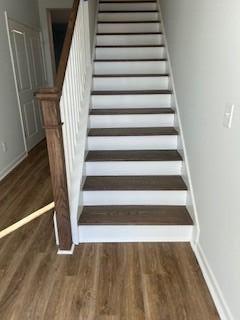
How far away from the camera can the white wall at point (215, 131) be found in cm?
134

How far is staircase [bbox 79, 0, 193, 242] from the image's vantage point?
213cm

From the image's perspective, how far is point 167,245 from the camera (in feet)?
6.87

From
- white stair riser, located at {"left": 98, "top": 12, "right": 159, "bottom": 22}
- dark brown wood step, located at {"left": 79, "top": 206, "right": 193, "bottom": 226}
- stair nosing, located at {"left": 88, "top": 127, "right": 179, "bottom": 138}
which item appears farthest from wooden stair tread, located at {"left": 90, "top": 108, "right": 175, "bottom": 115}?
white stair riser, located at {"left": 98, "top": 12, "right": 159, "bottom": 22}

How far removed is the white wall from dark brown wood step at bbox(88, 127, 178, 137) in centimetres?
42

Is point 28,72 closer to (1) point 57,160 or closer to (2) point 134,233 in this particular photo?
(1) point 57,160

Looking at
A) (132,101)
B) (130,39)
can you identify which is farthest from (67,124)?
(130,39)

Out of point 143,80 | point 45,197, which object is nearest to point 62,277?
point 45,197

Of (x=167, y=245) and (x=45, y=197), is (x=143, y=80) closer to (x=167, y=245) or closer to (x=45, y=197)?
(x=45, y=197)

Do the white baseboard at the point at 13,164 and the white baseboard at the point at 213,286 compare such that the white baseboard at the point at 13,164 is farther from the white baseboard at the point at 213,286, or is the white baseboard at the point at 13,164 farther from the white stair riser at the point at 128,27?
the white baseboard at the point at 213,286

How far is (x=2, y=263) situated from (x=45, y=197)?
98 cm

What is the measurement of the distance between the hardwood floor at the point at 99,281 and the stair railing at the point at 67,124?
0.78ft

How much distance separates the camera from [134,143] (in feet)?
8.84

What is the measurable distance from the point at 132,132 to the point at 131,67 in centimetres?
112

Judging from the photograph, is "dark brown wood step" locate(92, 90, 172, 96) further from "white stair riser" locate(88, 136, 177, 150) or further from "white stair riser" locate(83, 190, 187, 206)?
"white stair riser" locate(83, 190, 187, 206)
